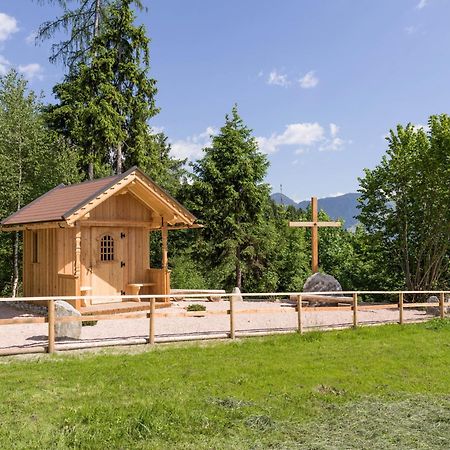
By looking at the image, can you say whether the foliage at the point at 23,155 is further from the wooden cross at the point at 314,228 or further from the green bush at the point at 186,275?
the wooden cross at the point at 314,228

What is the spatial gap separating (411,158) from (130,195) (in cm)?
1117

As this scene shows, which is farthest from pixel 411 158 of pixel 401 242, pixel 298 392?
pixel 298 392

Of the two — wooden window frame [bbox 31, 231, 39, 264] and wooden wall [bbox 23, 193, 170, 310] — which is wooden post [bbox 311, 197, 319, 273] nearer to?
wooden wall [bbox 23, 193, 170, 310]

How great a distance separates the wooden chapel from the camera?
16.7 metres

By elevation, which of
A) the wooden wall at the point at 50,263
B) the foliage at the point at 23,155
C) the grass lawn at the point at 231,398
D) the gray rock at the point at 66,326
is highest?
the foliage at the point at 23,155

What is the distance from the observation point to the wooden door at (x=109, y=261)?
17594 mm

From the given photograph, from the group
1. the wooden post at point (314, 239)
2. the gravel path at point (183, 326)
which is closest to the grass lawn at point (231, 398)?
the gravel path at point (183, 326)

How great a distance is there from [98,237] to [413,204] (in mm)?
12426

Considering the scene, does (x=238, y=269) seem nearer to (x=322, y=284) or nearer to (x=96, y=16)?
(x=322, y=284)

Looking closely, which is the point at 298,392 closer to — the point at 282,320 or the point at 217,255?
the point at 282,320

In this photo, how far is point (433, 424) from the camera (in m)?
7.15

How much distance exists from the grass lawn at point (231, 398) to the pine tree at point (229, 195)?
15.1 meters

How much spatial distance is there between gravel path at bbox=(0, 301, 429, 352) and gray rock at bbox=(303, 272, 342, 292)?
2150 mm

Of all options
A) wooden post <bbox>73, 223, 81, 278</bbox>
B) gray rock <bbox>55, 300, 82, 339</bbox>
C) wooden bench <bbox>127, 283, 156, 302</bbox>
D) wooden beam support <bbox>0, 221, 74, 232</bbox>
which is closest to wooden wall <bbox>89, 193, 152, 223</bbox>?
wooden post <bbox>73, 223, 81, 278</bbox>
